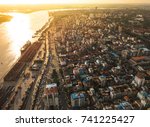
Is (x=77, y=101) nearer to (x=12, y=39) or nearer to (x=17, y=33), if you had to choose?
(x=12, y=39)

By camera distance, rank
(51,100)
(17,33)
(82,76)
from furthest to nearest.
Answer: (17,33) → (82,76) → (51,100)

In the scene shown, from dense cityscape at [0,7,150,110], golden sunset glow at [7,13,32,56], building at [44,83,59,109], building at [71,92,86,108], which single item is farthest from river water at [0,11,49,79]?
building at [71,92,86,108]

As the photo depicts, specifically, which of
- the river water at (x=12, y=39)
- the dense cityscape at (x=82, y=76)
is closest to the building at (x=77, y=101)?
the dense cityscape at (x=82, y=76)

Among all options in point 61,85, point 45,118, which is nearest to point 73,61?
point 61,85

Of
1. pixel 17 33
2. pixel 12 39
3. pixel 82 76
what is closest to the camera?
pixel 82 76

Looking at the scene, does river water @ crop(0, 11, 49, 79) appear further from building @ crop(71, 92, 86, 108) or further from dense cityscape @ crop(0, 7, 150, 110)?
building @ crop(71, 92, 86, 108)

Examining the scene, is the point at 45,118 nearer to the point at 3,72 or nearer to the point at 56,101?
the point at 56,101

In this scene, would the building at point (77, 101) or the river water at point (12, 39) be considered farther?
the river water at point (12, 39)

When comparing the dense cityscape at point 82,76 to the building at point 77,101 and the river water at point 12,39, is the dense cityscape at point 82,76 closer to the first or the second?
the building at point 77,101

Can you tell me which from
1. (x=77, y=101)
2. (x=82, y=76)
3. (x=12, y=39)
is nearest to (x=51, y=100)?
(x=77, y=101)
